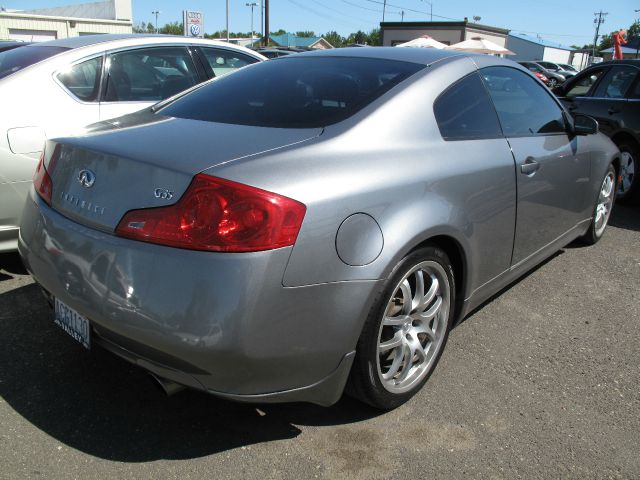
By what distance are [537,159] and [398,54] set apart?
992mm

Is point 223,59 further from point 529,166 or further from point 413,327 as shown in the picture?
point 413,327

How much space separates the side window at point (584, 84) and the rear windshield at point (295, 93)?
5087mm

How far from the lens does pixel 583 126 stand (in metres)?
3.85

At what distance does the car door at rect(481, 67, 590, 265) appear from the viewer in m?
3.17

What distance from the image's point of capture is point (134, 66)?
175 inches

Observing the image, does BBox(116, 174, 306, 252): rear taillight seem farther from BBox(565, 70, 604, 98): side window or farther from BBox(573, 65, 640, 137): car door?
BBox(565, 70, 604, 98): side window

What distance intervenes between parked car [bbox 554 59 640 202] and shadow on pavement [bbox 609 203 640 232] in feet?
0.36

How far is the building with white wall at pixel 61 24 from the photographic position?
97.6 feet

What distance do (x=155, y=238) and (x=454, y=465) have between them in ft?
4.71

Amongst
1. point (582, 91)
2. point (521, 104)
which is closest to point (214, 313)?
point (521, 104)

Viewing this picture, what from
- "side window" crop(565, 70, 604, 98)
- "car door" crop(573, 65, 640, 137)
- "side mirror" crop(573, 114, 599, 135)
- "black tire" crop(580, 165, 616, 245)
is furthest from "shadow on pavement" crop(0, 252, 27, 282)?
"side window" crop(565, 70, 604, 98)

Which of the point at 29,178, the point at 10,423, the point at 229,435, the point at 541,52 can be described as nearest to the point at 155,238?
the point at 229,435

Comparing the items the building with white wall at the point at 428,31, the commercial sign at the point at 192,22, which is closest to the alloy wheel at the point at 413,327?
the commercial sign at the point at 192,22

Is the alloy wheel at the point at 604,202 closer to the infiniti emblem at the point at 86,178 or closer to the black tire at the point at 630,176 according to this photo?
the black tire at the point at 630,176
